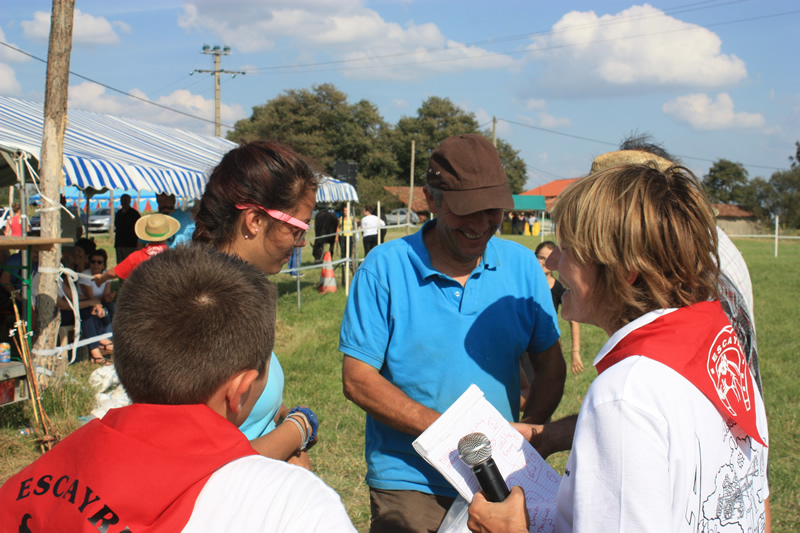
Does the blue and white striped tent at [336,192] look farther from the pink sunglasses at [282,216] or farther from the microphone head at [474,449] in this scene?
the microphone head at [474,449]

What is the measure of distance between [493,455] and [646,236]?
2.55 feet

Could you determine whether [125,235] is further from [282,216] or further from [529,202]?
[529,202]

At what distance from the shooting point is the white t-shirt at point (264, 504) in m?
0.97

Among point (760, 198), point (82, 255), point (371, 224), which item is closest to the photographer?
point (82, 255)

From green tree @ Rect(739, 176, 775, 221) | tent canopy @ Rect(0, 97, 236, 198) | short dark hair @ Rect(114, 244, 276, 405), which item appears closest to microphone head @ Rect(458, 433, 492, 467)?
short dark hair @ Rect(114, 244, 276, 405)

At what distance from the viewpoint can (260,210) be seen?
2.11 m

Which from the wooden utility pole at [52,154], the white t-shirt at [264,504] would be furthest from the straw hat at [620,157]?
the wooden utility pole at [52,154]

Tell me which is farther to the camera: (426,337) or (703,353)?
(426,337)

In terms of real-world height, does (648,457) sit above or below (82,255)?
above

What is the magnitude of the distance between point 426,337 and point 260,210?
78cm

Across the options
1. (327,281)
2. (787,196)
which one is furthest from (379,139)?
(327,281)

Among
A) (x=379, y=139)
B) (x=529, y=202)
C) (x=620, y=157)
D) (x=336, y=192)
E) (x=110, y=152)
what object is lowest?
(x=620, y=157)

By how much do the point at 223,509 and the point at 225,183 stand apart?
1.37m

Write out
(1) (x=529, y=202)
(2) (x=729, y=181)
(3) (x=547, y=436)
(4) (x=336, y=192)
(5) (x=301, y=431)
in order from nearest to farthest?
(5) (x=301, y=431) → (3) (x=547, y=436) → (4) (x=336, y=192) → (1) (x=529, y=202) → (2) (x=729, y=181)
